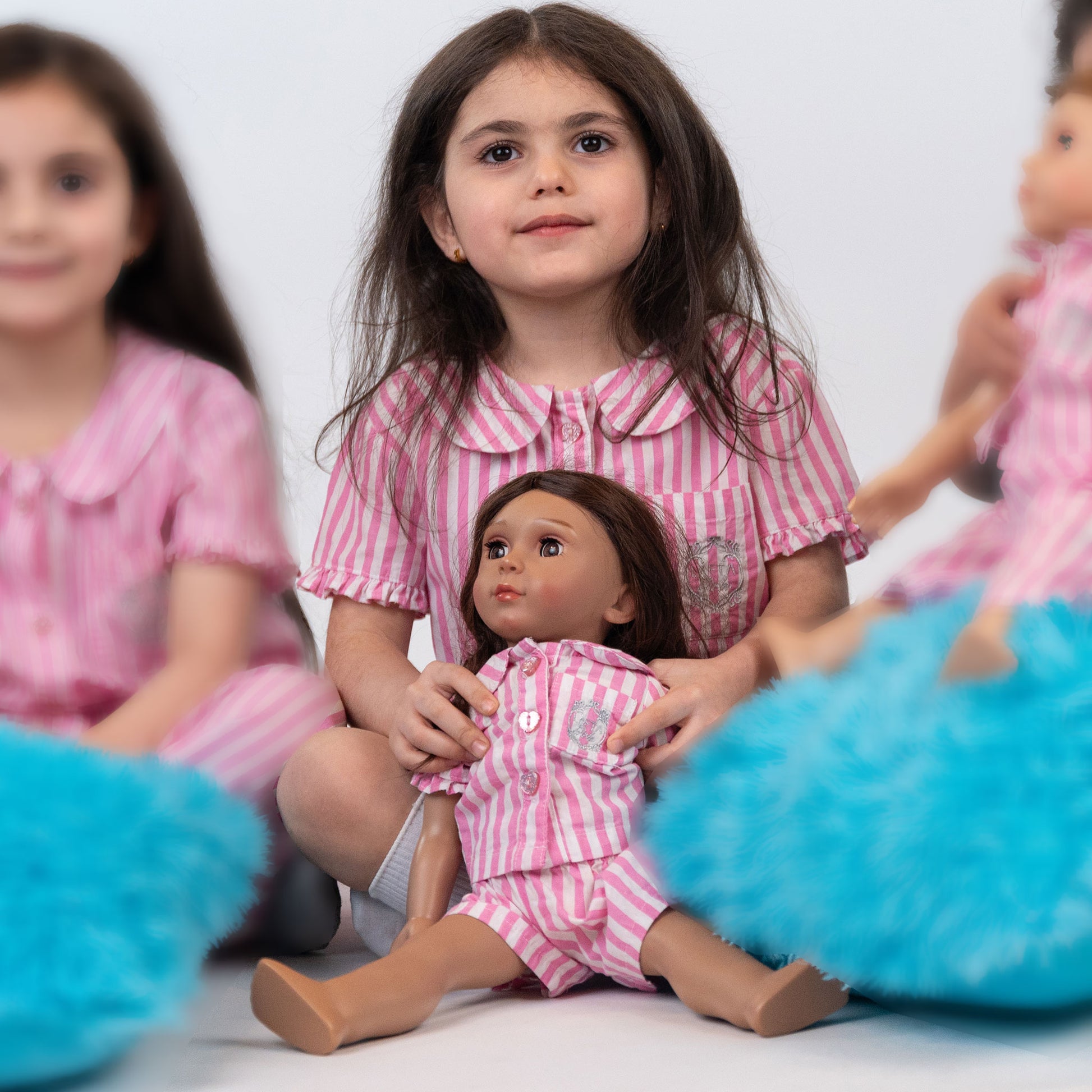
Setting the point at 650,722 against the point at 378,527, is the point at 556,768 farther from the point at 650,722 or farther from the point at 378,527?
the point at 378,527

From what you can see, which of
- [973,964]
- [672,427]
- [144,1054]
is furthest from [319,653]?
[973,964]

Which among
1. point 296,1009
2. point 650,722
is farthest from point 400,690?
point 296,1009

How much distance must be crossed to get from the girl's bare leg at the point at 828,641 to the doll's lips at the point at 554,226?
346 millimetres

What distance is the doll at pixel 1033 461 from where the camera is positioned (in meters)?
0.88

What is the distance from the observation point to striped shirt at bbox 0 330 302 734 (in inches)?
42.0

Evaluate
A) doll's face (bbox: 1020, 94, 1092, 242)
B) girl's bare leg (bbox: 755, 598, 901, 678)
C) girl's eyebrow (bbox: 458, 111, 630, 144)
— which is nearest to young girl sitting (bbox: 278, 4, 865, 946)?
girl's eyebrow (bbox: 458, 111, 630, 144)

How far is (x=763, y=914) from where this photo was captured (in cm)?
92

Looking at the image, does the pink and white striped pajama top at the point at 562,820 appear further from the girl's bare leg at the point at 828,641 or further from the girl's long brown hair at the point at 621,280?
the girl's long brown hair at the point at 621,280

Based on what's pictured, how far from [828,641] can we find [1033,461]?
0.18 metres

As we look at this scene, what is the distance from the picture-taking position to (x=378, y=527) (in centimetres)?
129

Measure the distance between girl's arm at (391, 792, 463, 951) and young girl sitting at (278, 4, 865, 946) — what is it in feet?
0.11

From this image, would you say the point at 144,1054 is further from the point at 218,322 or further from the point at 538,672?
the point at 218,322

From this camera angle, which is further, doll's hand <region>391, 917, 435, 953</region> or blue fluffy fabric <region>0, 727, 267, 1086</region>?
doll's hand <region>391, 917, 435, 953</region>

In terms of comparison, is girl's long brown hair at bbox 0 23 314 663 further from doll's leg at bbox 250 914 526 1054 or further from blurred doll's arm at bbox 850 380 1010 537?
blurred doll's arm at bbox 850 380 1010 537
